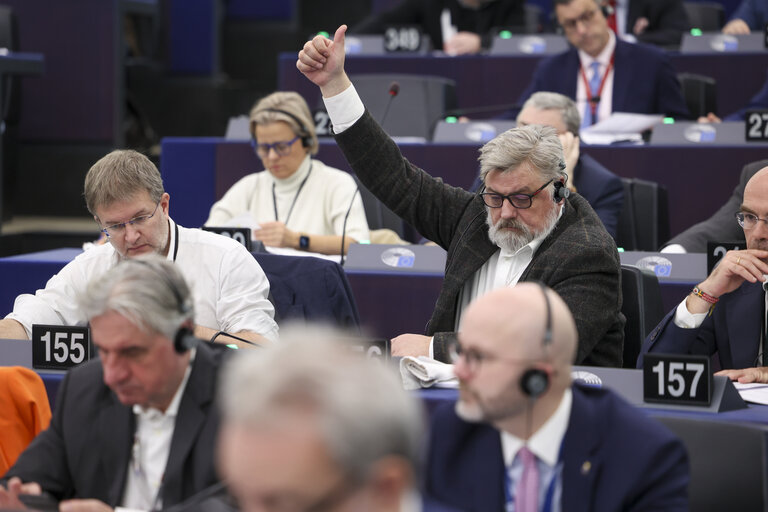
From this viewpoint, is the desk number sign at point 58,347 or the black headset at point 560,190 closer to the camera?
the desk number sign at point 58,347

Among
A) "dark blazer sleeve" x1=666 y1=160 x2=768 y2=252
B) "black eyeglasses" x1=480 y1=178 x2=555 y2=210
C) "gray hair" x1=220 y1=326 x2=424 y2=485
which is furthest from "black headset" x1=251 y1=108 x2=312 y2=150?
"gray hair" x1=220 y1=326 x2=424 y2=485

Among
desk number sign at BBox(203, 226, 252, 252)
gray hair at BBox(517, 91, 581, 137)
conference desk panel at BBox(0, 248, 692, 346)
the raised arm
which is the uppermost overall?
the raised arm

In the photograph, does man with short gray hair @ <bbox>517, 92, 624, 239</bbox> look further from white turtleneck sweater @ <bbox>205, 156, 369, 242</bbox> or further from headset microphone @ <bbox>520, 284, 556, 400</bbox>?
headset microphone @ <bbox>520, 284, 556, 400</bbox>

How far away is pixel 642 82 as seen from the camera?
5.52m

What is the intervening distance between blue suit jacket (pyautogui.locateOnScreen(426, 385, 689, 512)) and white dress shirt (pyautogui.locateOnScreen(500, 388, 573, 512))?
0.05ft

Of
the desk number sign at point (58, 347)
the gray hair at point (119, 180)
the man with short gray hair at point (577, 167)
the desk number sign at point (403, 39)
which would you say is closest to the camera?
the desk number sign at point (58, 347)

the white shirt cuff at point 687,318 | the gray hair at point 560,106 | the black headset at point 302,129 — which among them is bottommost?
the white shirt cuff at point 687,318

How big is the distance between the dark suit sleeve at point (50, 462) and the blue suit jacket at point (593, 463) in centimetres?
67

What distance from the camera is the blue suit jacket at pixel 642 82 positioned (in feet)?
18.1

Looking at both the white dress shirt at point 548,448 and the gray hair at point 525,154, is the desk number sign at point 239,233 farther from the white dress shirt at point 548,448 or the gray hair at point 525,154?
the white dress shirt at point 548,448

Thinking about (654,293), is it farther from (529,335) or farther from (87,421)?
(87,421)

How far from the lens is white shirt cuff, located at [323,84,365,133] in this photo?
315cm

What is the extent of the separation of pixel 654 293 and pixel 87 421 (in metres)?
1.66

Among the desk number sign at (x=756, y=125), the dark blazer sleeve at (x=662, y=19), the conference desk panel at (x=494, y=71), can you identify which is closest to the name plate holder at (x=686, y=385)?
the desk number sign at (x=756, y=125)
